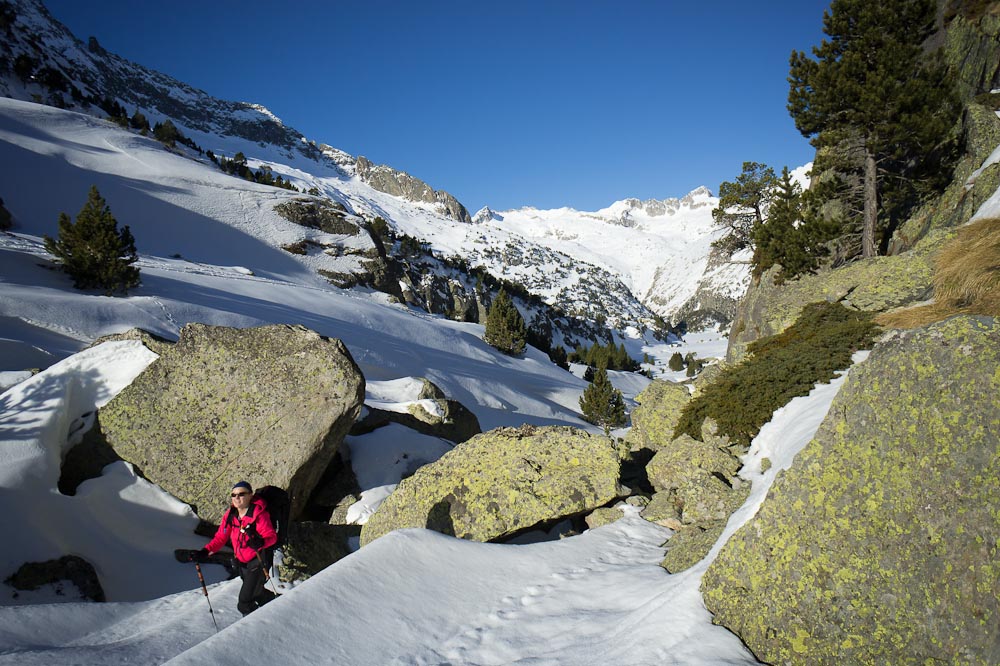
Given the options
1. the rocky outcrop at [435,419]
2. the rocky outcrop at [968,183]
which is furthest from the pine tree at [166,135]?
the rocky outcrop at [968,183]

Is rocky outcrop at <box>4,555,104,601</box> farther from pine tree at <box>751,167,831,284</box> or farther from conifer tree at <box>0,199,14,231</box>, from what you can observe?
conifer tree at <box>0,199,14,231</box>

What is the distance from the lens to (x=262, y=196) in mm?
58188

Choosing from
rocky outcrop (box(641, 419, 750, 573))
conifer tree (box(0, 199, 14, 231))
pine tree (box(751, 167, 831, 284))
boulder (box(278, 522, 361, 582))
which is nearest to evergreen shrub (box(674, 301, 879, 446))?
rocky outcrop (box(641, 419, 750, 573))

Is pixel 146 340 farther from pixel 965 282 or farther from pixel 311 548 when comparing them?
pixel 965 282

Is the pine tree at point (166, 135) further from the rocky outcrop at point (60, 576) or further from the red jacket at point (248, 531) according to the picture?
the red jacket at point (248, 531)

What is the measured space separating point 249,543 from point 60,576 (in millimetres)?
3676

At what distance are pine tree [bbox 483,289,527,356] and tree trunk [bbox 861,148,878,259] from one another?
106 ft

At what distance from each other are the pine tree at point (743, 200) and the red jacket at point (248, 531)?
27.9m

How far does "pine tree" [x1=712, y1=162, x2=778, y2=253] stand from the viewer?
2681 centimetres

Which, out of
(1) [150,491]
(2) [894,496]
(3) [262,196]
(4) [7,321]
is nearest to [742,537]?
(2) [894,496]

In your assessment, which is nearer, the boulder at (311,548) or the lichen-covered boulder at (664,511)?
the lichen-covered boulder at (664,511)

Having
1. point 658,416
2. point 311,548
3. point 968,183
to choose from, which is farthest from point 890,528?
point 968,183

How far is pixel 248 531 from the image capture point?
6168 millimetres

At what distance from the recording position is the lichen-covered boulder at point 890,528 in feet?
9.86
